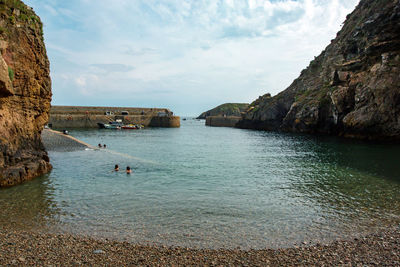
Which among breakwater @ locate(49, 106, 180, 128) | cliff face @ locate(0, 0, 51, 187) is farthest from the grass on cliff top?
breakwater @ locate(49, 106, 180, 128)

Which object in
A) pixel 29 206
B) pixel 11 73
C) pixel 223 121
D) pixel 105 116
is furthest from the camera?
pixel 223 121

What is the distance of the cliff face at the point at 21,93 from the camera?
18.6 m

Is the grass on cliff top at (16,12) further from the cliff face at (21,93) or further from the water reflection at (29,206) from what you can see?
the water reflection at (29,206)

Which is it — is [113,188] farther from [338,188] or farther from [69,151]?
[69,151]

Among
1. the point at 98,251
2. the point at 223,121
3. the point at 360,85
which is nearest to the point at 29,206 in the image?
the point at 98,251

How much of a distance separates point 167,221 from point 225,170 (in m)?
15.2

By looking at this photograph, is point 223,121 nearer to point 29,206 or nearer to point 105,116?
point 105,116

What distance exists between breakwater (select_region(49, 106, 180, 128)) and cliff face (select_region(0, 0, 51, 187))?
278ft

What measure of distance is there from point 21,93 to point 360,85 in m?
60.5

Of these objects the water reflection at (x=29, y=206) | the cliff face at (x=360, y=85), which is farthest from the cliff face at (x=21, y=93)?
the cliff face at (x=360, y=85)

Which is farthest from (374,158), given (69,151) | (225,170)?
(69,151)

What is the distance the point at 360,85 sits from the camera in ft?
186

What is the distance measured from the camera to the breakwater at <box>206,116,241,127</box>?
146625 mm

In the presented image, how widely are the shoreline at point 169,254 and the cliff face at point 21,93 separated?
34.1 ft
